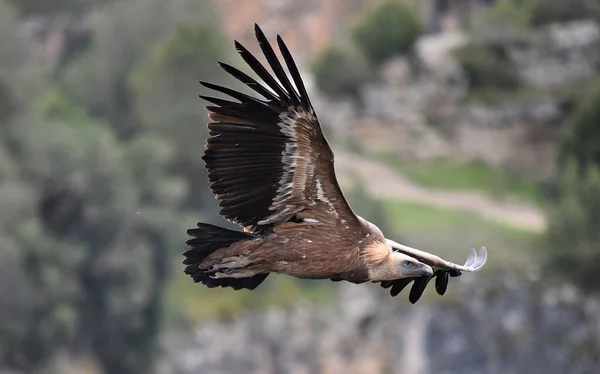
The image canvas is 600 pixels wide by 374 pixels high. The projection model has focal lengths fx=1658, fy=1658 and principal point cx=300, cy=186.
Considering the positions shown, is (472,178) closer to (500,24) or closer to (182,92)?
(500,24)

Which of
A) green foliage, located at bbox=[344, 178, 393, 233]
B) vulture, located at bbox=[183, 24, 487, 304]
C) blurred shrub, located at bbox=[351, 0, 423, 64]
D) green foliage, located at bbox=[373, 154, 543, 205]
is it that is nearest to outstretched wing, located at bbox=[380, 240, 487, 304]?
vulture, located at bbox=[183, 24, 487, 304]

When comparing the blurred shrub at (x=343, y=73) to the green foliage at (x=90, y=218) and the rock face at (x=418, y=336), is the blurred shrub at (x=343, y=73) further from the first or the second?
the rock face at (x=418, y=336)

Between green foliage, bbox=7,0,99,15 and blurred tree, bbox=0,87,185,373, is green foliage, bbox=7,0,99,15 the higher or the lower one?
the higher one

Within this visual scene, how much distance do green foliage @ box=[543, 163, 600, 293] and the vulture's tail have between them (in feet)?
85.4

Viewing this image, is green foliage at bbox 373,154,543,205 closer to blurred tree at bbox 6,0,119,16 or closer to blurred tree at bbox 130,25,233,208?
blurred tree at bbox 130,25,233,208

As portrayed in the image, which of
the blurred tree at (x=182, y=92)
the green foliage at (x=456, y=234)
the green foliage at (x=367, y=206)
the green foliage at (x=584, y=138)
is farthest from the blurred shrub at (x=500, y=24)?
the green foliage at (x=367, y=206)

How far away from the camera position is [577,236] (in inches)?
1537

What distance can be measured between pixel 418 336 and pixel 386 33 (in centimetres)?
1238

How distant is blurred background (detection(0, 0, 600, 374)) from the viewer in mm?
37750

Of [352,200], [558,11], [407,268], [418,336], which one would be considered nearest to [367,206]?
[352,200]

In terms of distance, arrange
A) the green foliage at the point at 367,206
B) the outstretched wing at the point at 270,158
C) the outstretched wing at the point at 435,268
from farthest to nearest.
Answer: the green foliage at the point at 367,206
the outstretched wing at the point at 435,268
the outstretched wing at the point at 270,158

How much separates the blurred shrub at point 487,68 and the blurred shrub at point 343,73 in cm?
267

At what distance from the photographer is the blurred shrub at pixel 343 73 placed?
45188mm

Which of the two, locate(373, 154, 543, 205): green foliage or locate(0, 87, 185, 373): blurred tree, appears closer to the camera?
locate(0, 87, 185, 373): blurred tree
